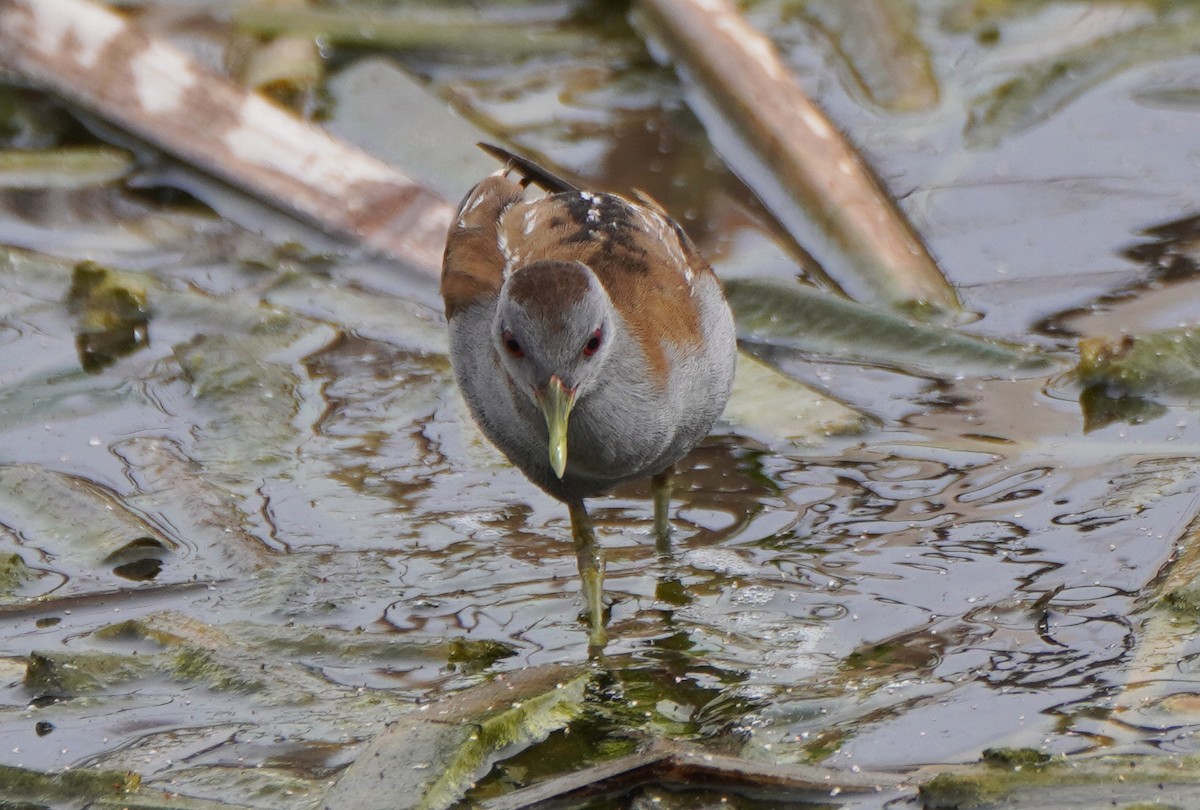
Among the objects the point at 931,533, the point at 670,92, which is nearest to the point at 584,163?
the point at 670,92

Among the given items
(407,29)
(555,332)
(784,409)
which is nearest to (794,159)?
(784,409)

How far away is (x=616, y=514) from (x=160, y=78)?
3.03 metres

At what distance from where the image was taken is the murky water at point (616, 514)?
12.9ft

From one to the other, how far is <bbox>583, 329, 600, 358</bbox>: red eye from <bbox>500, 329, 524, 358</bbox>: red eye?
0.54ft

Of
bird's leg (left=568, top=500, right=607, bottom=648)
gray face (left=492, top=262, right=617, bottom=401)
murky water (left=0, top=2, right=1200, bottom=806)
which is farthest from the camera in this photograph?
bird's leg (left=568, top=500, right=607, bottom=648)

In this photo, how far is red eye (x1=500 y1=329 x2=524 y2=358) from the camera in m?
4.23

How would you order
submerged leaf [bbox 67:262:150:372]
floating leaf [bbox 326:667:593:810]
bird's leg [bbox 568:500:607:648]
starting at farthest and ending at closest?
submerged leaf [bbox 67:262:150:372] → bird's leg [bbox 568:500:607:648] → floating leaf [bbox 326:667:593:810]

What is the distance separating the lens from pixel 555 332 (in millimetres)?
4117

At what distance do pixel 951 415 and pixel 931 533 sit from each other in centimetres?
76

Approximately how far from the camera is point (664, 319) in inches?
179

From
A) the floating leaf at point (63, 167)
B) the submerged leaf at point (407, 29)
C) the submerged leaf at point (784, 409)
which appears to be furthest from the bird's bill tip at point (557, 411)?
the submerged leaf at point (407, 29)

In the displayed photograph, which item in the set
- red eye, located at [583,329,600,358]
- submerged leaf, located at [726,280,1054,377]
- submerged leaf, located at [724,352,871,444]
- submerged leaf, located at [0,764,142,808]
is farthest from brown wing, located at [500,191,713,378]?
submerged leaf, located at [0,764,142,808]

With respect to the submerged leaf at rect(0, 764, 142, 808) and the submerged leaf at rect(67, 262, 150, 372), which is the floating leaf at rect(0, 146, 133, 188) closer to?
the submerged leaf at rect(67, 262, 150, 372)

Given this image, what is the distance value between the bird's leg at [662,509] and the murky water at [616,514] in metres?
0.07
